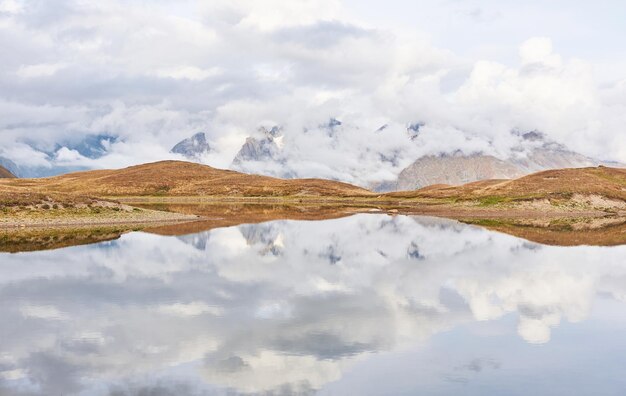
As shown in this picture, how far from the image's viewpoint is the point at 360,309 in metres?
32.5

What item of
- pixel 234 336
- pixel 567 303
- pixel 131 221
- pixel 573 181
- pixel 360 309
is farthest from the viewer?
pixel 573 181

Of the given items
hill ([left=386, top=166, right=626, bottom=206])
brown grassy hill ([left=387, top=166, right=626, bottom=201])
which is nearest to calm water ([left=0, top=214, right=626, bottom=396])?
hill ([left=386, top=166, right=626, bottom=206])

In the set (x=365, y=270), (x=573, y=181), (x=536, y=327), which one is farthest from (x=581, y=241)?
(x=573, y=181)

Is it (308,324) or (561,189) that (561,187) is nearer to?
(561,189)

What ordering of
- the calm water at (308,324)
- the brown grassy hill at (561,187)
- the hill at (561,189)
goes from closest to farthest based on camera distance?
the calm water at (308,324) → the hill at (561,189) → the brown grassy hill at (561,187)

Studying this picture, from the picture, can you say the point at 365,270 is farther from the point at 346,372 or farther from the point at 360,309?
the point at 346,372

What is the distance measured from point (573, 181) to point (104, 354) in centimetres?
17957

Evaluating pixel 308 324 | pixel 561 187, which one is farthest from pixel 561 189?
pixel 308 324

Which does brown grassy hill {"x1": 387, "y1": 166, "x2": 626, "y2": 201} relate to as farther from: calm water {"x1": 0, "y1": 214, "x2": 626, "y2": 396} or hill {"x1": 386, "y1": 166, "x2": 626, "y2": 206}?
calm water {"x1": 0, "y1": 214, "x2": 626, "y2": 396}

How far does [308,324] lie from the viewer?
94.6 ft

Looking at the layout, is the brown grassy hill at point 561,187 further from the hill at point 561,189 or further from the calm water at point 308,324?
the calm water at point 308,324

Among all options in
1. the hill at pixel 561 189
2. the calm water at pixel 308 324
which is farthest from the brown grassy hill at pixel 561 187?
the calm water at pixel 308 324

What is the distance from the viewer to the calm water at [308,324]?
20859mm

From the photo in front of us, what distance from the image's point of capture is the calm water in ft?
68.4
